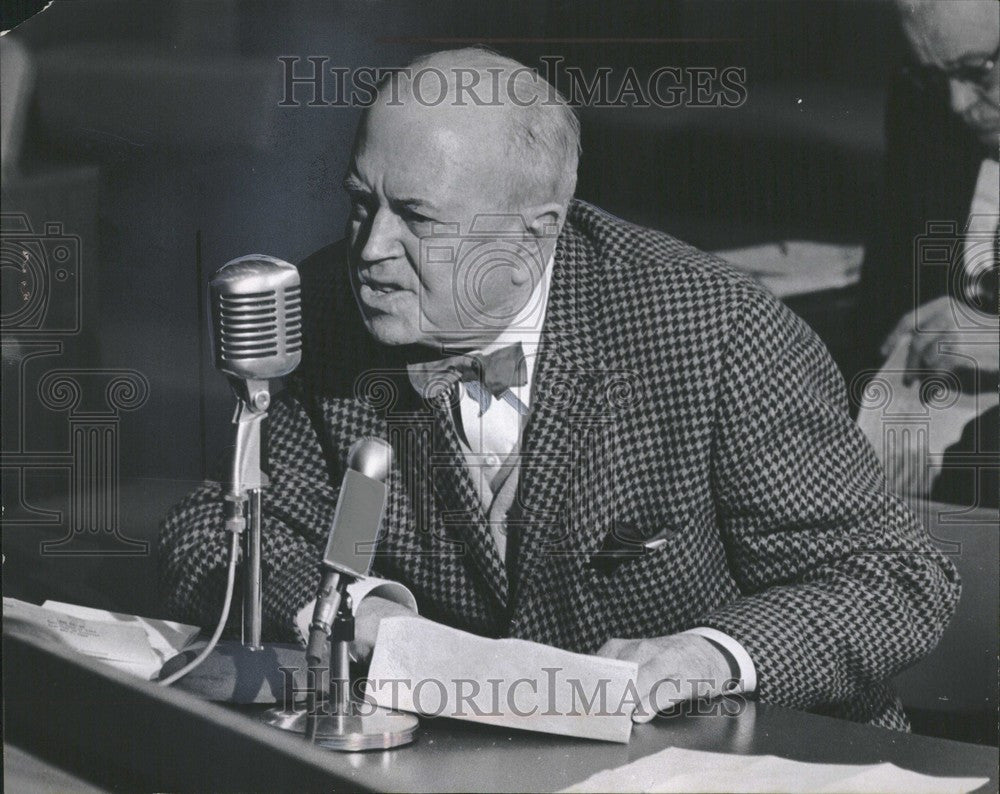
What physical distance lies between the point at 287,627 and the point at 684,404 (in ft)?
2.27

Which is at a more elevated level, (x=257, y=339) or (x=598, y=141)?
(x=598, y=141)

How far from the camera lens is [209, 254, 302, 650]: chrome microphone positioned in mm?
1574

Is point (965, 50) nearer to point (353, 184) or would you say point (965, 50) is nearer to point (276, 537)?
point (353, 184)

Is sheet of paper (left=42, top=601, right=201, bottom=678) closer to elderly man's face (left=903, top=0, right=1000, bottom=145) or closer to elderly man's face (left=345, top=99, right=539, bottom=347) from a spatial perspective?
elderly man's face (left=345, top=99, right=539, bottom=347)

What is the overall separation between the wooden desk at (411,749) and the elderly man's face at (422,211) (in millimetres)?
666

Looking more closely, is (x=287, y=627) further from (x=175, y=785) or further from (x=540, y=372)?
(x=540, y=372)

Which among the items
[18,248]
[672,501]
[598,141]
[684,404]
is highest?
[598,141]

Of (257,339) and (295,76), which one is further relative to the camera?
(295,76)

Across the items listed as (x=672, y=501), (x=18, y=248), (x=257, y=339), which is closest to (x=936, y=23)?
(x=672, y=501)

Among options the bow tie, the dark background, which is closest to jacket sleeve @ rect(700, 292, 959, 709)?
the dark background

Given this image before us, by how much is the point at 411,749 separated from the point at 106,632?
0.71 metres

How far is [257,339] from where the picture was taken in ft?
5.20

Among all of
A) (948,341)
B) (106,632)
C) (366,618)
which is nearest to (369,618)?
(366,618)

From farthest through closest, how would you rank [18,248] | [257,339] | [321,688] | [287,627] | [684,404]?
[18,248] → [684,404] → [287,627] → [257,339] → [321,688]
